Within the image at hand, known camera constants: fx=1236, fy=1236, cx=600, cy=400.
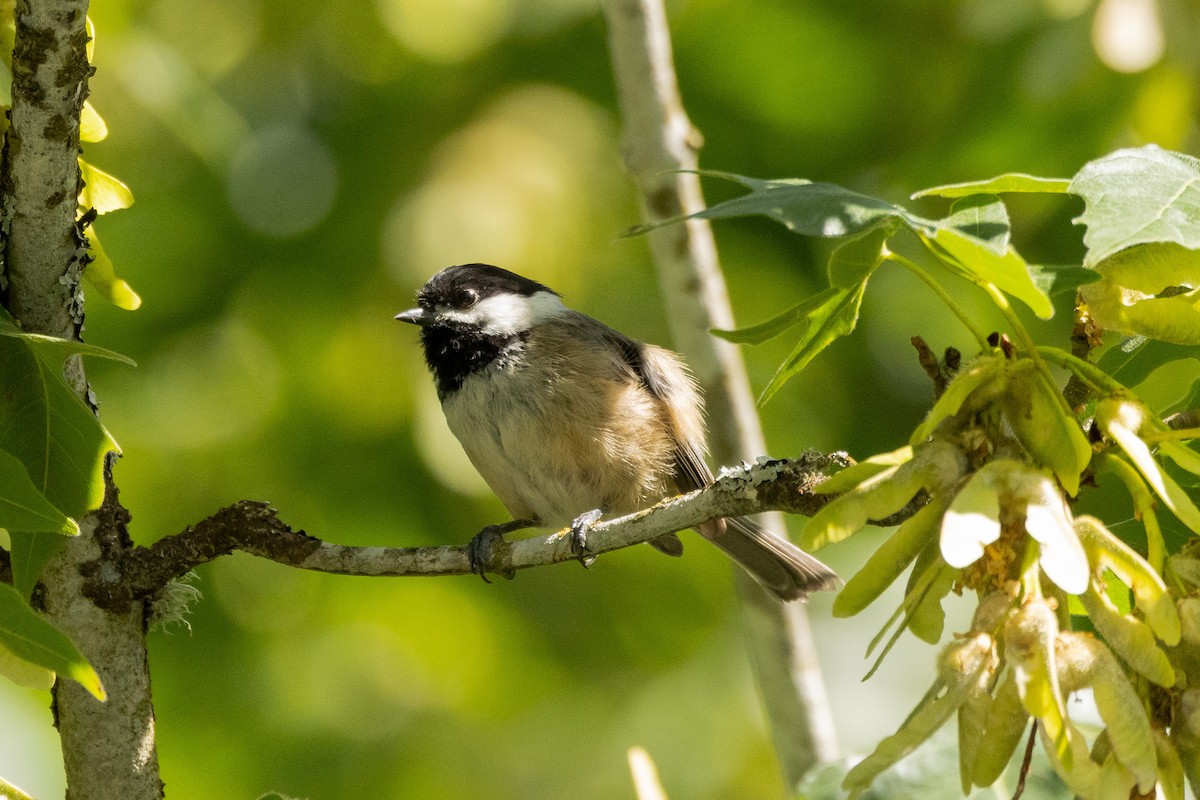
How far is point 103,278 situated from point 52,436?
42 centimetres

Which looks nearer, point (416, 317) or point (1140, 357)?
point (1140, 357)

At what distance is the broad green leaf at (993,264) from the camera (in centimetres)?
150

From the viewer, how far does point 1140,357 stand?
2.11 m

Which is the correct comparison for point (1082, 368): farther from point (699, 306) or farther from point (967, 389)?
point (699, 306)

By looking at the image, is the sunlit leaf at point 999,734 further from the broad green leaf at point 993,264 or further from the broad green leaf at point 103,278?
the broad green leaf at point 103,278

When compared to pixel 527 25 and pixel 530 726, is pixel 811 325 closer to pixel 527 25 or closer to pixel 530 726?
pixel 527 25

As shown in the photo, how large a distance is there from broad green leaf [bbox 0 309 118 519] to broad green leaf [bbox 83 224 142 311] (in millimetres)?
321

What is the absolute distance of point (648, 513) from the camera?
7.68ft

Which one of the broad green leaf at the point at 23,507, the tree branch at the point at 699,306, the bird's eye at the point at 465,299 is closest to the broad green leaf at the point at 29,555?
the broad green leaf at the point at 23,507

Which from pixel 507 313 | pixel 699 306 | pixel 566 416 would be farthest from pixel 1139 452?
pixel 507 313

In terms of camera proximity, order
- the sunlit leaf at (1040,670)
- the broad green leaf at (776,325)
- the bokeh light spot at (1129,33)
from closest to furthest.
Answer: the sunlit leaf at (1040,670) → the broad green leaf at (776,325) → the bokeh light spot at (1129,33)

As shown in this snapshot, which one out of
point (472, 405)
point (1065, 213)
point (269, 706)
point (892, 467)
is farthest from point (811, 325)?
point (269, 706)

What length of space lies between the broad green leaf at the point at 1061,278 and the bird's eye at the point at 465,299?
10.3 ft

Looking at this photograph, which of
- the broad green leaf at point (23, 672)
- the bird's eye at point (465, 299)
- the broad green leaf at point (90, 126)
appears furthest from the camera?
the bird's eye at point (465, 299)
